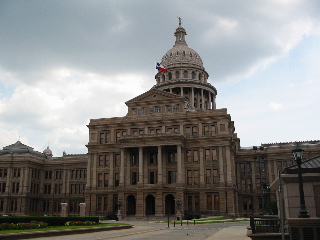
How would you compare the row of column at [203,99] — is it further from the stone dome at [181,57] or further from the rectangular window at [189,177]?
the rectangular window at [189,177]

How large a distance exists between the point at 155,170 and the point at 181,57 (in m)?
47.1

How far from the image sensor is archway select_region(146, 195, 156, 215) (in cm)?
7344

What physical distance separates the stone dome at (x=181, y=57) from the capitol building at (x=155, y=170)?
29.8 meters

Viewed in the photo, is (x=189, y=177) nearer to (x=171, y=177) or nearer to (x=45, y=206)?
(x=171, y=177)

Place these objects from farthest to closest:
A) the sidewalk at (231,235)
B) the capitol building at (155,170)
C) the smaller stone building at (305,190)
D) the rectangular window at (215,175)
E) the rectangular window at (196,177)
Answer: the rectangular window at (196,177) < the rectangular window at (215,175) < the capitol building at (155,170) < the sidewalk at (231,235) < the smaller stone building at (305,190)

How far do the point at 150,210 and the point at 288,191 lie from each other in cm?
Answer: 5481

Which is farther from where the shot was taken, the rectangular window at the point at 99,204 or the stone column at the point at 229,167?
the rectangular window at the point at 99,204

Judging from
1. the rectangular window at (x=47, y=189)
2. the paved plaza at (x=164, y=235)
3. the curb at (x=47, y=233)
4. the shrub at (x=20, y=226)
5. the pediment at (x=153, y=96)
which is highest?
the pediment at (x=153, y=96)

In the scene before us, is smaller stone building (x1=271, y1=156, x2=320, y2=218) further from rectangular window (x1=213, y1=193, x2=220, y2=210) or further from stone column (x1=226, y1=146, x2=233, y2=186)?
rectangular window (x1=213, y1=193, x2=220, y2=210)

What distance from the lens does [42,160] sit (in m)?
99.5

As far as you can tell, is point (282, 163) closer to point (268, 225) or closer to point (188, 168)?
point (188, 168)

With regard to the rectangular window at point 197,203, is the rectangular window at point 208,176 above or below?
above

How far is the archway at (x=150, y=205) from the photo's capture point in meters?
73.4

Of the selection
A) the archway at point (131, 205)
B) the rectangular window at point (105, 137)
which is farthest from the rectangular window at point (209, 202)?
the rectangular window at point (105, 137)
